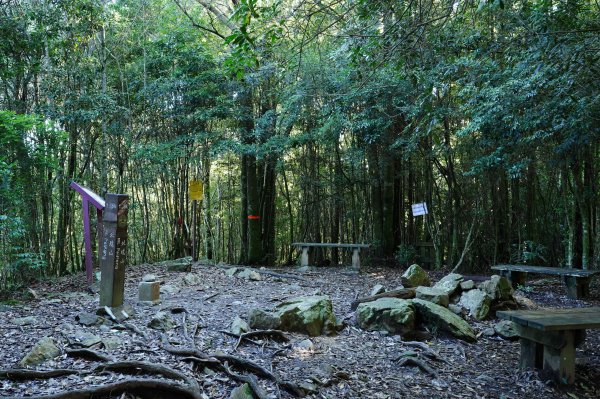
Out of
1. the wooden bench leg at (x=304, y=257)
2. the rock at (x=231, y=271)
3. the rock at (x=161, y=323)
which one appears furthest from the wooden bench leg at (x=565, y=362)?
the wooden bench leg at (x=304, y=257)

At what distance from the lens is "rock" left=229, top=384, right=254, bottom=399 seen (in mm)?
2675

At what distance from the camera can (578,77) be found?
4211 millimetres

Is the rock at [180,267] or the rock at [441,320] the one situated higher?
the rock at [180,267]

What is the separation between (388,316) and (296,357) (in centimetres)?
137

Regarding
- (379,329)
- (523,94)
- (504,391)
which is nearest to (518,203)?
(523,94)

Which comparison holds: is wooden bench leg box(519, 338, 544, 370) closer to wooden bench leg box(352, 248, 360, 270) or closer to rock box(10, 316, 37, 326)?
rock box(10, 316, 37, 326)

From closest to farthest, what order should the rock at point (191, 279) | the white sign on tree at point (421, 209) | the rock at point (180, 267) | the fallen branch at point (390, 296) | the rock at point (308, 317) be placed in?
the rock at point (308, 317), the fallen branch at point (390, 296), the rock at point (191, 279), the rock at point (180, 267), the white sign on tree at point (421, 209)

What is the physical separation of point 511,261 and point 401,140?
3.50m

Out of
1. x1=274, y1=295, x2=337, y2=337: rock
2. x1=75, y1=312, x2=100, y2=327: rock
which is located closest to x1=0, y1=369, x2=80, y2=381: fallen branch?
x1=75, y1=312, x2=100, y2=327: rock

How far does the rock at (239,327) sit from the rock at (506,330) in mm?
2702

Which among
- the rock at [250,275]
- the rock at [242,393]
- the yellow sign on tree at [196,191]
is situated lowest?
the rock at [242,393]

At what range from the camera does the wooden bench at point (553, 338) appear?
3.27 meters

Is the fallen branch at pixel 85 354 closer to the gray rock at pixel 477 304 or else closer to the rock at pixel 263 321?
the rock at pixel 263 321

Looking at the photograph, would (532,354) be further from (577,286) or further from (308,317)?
(577,286)
